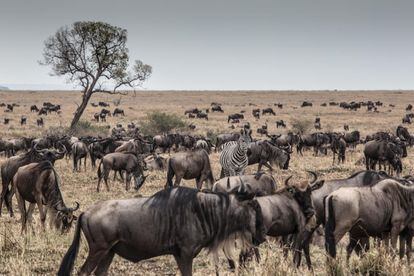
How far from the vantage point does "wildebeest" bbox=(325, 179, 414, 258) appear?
24.8 feet

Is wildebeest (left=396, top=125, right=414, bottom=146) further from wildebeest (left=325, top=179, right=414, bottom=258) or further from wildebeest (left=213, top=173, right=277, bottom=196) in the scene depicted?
wildebeest (left=325, top=179, right=414, bottom=258)

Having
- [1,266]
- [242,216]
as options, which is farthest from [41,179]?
[242,216]

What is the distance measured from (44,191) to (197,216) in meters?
4.66

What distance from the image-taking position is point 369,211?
7605mm

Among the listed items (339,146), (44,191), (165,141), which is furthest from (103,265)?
(165,141)

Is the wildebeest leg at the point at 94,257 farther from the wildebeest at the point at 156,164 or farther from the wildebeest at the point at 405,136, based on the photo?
the wildebeest at the point at 405,136

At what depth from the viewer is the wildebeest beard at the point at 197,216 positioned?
19.7 ft

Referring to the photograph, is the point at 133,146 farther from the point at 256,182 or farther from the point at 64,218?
the point at 64,218

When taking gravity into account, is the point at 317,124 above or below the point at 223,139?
below

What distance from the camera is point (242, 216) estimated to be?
630cm

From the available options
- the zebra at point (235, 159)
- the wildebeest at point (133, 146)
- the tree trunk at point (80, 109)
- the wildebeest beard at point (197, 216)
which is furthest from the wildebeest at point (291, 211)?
the tree trunk at point (80, 109)

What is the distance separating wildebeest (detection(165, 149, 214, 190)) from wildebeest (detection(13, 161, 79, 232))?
223 inches

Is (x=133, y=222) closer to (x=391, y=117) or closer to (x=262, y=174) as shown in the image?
(x=262, y=174)

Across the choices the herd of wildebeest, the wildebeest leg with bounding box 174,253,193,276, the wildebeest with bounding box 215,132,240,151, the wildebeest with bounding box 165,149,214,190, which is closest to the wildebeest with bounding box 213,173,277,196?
the herd of wildebeest
